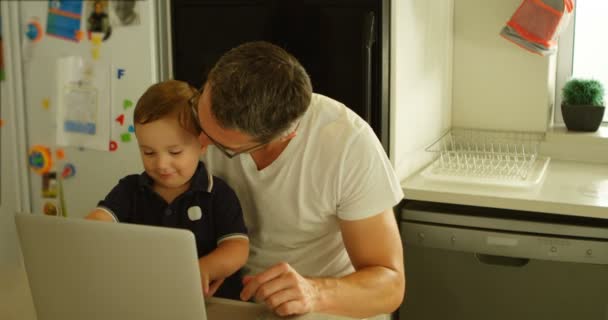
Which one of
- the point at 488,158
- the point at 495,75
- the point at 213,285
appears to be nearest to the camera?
the point at 213,285

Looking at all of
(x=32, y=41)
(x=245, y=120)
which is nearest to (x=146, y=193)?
(x=245, y=120)

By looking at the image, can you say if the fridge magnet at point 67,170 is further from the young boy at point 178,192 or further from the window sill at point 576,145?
the window sill at point 576,145

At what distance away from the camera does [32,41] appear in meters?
0.93

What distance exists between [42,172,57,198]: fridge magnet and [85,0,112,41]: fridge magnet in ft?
0.62

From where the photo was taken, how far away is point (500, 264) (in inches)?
84.2

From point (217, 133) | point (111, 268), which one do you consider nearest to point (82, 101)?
point (111, 268)

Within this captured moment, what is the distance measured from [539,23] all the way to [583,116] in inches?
14.7

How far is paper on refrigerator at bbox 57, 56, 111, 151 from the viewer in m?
1.00

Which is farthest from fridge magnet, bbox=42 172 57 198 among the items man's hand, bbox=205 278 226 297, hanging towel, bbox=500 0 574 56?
hanging towel, bbox=500 0 574 56

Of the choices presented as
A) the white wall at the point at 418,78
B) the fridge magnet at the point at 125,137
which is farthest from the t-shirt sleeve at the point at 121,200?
the white wall at the point at 418,78

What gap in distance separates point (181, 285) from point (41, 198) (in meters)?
0.22

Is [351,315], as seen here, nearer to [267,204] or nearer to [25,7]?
[267,204]

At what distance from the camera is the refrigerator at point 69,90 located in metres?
0.93

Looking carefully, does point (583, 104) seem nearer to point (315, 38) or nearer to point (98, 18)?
point (315, 38)
